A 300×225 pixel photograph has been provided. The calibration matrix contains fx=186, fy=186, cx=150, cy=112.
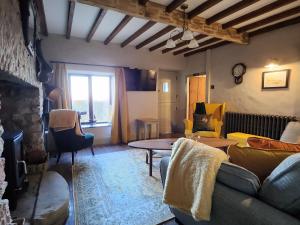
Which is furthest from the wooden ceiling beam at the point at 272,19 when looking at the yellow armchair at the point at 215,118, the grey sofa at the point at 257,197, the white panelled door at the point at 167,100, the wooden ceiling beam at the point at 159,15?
the grey sofa at the point at 257,197

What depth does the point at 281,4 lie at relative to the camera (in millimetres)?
2627

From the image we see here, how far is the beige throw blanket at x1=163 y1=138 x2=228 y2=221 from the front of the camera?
118cm

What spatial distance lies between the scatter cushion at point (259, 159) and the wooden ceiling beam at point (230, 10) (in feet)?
7.37

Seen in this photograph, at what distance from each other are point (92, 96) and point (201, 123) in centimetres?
278

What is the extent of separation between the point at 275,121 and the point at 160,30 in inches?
113

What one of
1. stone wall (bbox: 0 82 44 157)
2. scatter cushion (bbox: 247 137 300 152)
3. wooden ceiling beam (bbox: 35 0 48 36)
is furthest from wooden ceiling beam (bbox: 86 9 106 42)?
scatter cushion (bbox: 247 137 300 152)

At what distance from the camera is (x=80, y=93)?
15.1 feet

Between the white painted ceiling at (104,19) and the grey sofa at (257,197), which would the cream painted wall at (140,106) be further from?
the grey sofa at (257,197)

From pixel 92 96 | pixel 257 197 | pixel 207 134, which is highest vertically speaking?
pixel 92 96

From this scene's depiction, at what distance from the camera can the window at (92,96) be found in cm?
458

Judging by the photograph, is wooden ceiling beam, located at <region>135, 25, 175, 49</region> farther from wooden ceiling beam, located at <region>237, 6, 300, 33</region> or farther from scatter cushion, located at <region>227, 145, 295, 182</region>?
scatter cushion, located at <region>227, 145, 295, 182</region>

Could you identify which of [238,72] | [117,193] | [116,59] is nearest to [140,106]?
[116,59]

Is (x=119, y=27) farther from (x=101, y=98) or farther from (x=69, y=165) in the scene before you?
(x=69, y=165)

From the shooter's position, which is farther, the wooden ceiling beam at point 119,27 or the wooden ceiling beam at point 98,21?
the wooden ceiling beam at point 119,27
